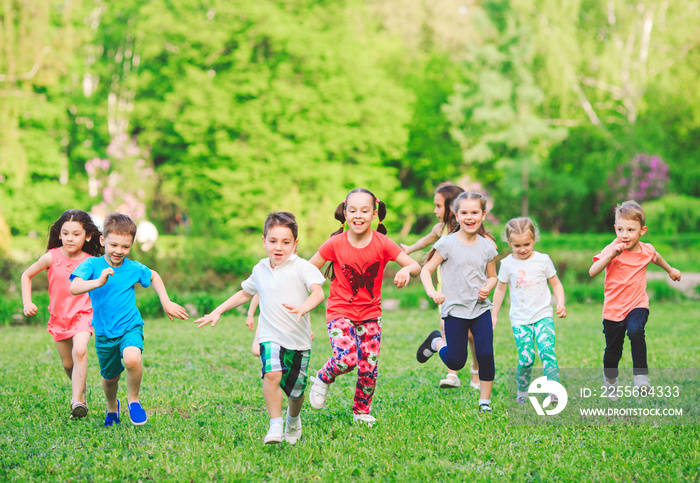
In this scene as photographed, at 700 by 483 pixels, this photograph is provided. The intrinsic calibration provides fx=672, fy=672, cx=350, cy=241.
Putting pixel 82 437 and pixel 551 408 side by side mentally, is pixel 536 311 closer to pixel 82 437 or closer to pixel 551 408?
pixel 551 408

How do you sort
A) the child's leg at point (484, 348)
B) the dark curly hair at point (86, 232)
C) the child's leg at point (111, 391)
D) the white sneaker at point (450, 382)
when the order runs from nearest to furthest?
the child's leg at point (111, 391) → the child's leg at point (484, 348) → the dark curly hair at point (86, 232) → the white sneaker at point (450, 382)

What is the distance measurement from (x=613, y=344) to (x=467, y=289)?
166 centimetres

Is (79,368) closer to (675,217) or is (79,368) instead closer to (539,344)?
(539,344)

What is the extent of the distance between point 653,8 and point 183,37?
20867 millimetres

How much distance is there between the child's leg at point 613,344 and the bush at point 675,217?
22.1m

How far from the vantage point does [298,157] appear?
28.7 meters

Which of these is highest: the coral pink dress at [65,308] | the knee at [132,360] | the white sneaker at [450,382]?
the coral pink dress at [65,308]

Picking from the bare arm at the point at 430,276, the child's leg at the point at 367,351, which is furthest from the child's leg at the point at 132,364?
the bare arm at the point at 430,276

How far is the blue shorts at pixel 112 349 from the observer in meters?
5.20

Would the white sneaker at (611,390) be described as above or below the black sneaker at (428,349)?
below

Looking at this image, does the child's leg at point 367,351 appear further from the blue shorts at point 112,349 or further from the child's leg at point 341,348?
the blue shorts at point 112,349

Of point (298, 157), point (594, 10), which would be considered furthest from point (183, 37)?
point (594, 10)

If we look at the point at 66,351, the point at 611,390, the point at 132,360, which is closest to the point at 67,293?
the point at 66,351

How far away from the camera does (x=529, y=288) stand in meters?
6.00
